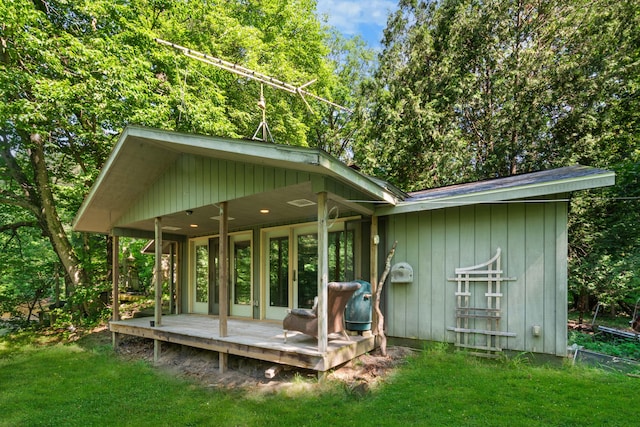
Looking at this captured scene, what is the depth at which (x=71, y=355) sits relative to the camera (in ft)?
20.9

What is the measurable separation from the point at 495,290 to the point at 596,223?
681cm

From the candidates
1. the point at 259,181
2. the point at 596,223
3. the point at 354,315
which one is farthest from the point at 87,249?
the point at 596,223

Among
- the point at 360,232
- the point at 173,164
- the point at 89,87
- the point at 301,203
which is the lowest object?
the point at 360,232

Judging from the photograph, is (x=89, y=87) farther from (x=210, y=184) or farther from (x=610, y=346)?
(x=610, y=346)

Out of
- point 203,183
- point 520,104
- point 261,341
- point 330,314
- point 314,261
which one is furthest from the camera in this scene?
point 520,104

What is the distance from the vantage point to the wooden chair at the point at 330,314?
4250 mm

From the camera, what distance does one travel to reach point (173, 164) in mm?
5961

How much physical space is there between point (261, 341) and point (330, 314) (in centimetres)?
113

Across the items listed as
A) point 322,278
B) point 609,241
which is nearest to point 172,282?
point 322,278

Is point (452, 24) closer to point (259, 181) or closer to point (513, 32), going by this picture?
point (513, 32)

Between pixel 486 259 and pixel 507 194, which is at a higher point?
pixel 507 194

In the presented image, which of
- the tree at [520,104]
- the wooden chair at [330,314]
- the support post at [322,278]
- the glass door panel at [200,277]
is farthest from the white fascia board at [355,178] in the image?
the tree at [520,104]

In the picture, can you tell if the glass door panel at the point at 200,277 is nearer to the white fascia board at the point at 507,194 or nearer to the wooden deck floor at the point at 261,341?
the wooden deck floor at the point at 261,341

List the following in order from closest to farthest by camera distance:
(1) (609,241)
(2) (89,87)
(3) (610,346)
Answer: (3) (610,346) < (2) (89,87) < (1) (609,241)
